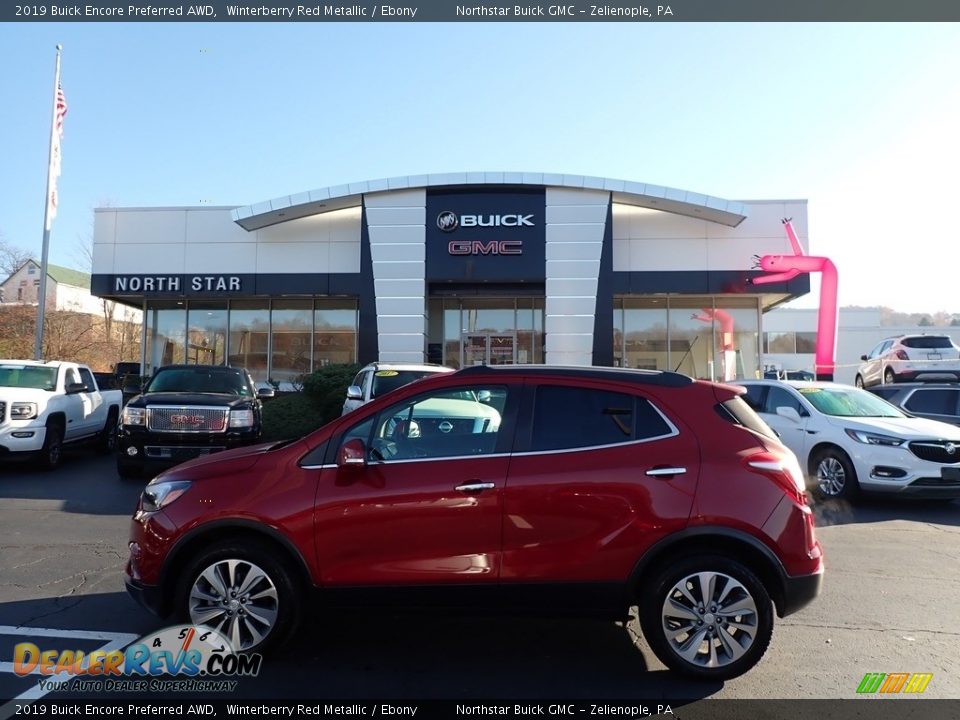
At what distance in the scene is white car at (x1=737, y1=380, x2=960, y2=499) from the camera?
28.0 feet

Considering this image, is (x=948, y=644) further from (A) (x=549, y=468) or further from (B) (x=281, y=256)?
(B) (x=281, y=256)

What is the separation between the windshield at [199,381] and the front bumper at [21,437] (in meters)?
1.84

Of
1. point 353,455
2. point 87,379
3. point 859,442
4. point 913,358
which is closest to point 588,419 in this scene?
point 353,455

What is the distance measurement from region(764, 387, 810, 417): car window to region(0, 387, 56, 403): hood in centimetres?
1192

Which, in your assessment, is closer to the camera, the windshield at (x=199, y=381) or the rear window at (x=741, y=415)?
the rear window at (x=741, y=415)

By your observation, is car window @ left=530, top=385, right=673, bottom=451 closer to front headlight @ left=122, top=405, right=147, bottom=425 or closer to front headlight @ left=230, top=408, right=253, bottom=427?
front headlight @ left=230, top=408, right=253, bottom=427

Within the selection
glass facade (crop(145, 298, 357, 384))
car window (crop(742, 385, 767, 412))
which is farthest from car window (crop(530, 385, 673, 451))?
glass facade (crop(145, 298, 357, 384))

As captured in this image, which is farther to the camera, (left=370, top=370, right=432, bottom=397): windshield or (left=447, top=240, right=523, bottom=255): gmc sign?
(left=447, top=240, right=523, bottom=255): gmc sign

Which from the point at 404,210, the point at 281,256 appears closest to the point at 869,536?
the point at 404,210

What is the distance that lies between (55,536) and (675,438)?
6.66m

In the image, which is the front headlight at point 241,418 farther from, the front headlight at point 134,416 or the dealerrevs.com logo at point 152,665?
the dealerrevs.com logo at point 152,665

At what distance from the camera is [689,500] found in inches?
144

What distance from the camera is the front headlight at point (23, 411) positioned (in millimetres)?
10273

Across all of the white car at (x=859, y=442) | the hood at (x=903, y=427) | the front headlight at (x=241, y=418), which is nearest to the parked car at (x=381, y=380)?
the front headlight at (x=241, y=418)
